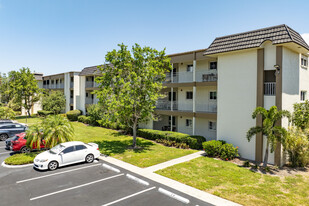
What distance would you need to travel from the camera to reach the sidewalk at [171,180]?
9.13 metres

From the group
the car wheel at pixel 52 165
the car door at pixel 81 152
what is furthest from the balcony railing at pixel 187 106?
the car wheel at pixel 52 165

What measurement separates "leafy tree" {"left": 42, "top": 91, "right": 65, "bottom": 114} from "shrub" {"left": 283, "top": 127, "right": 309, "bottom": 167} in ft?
112

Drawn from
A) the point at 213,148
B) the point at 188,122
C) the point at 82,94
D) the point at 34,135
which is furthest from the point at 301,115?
the point at 82,94

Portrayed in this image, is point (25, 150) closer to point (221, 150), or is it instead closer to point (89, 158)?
point (89, 158)

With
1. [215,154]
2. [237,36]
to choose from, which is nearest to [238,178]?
[215,154]

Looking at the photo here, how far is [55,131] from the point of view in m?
14.6

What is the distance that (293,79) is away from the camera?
50.0 feet

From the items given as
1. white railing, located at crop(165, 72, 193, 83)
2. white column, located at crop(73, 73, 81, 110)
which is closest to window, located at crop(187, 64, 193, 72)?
white railing, located at crop(165, 72, 193, 83)

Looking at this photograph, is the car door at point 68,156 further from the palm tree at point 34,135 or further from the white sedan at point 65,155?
the palm tree at point 34,135

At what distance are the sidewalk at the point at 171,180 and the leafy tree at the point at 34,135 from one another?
179 inches

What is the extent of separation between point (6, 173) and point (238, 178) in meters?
13.6

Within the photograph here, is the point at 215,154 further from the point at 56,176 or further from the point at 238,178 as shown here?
the point at 56,176

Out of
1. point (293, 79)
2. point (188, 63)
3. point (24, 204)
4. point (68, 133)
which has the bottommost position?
point (24, 204)

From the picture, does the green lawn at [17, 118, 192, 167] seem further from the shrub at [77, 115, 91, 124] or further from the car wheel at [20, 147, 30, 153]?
the shrub at [77, 115, 91, 124]
